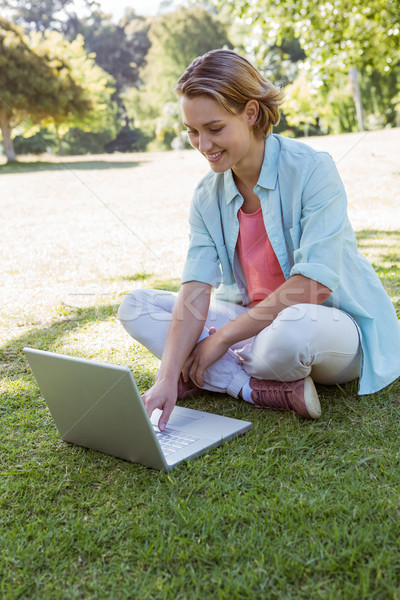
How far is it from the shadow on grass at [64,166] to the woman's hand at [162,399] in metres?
15.1

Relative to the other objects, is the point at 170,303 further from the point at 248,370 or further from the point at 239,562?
the point at 239,562

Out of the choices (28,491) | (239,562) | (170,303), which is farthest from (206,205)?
(239,562)

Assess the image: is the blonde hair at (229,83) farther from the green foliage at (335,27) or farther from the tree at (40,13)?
the tree at (40,13)

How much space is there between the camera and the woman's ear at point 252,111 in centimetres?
201

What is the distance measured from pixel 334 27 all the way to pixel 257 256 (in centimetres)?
727

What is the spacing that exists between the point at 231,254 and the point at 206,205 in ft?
0.71

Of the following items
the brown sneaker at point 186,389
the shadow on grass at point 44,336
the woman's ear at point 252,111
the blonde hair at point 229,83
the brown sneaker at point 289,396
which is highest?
the blonde hair at point 229,83

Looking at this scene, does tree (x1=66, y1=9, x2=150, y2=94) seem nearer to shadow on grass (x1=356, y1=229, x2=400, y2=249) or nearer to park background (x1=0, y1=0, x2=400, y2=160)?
park background (x1=0, y1=0, x2=400, y2=160)

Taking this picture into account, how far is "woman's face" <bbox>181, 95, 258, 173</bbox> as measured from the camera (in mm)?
1937

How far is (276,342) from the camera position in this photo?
192 centimetres

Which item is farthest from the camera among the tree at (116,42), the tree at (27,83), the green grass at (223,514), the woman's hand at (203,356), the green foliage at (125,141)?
the tree at (116,42)

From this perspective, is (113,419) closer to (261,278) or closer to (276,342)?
(276,342)

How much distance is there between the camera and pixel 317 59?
8.60 meters

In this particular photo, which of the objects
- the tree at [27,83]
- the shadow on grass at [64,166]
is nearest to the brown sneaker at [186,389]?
the shadow on grass at [64,166]
